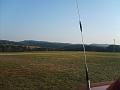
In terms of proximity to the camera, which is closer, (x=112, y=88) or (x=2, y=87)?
(x=112, y=88)

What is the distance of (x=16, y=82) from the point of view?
1111cm

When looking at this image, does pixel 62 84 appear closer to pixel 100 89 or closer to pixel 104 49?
pixel 100 89

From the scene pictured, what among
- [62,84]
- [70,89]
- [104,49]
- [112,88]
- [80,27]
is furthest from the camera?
[104,49]

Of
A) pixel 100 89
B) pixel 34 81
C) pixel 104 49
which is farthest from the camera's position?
pixel 104 49

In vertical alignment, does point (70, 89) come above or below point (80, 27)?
below

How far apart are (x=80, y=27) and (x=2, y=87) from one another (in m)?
7.65

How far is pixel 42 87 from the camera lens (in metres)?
10.1

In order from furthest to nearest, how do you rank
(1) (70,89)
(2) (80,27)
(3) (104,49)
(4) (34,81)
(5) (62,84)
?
1. (3) (104,49)
2. (4) (34,81)
3. (5) (62,84)
4. (1) (70,89)
5. (2) (80,27)

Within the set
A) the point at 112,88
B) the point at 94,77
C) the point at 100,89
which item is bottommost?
the point at 94,77

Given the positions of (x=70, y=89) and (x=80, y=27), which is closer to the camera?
(x=80, y=27)

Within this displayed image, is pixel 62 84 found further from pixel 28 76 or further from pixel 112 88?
pixel 112 88

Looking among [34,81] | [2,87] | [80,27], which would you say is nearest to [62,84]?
[34,81]

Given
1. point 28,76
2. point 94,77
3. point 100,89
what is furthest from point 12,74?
point 100,89

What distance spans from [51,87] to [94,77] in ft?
12.4
